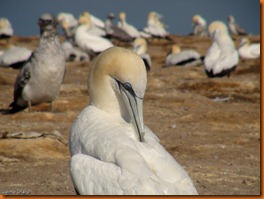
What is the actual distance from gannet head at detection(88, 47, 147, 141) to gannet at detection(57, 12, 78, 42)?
29819mm

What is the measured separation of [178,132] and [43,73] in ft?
8.01

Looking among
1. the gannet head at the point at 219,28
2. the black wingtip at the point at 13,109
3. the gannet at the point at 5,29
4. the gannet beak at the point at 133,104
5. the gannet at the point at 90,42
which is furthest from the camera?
the gannet at the point at 5,29

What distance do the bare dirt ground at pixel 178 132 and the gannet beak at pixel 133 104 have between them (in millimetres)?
1998

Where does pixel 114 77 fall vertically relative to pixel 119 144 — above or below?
above

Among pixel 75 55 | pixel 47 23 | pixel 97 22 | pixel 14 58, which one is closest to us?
pixel 47 23

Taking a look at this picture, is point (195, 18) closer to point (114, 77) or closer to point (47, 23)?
point (47, 23)

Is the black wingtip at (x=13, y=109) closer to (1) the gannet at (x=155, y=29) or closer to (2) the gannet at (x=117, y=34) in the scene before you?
(2) the gannet at (x=117, y=34)

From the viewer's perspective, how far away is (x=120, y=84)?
6.32 metres

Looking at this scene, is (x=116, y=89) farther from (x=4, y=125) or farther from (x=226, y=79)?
(x=226, y=79)

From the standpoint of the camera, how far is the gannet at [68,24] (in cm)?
3698

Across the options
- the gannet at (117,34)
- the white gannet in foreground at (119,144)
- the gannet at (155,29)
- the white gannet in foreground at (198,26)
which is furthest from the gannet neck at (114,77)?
→ the white gannet in foreground at (198,26)

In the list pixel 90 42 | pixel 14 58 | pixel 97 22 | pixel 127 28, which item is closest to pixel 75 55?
pixel 90 42

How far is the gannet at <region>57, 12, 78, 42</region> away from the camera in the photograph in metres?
37.0

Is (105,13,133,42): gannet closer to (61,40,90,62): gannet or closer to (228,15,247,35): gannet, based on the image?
(61,40,90,62): gannet
